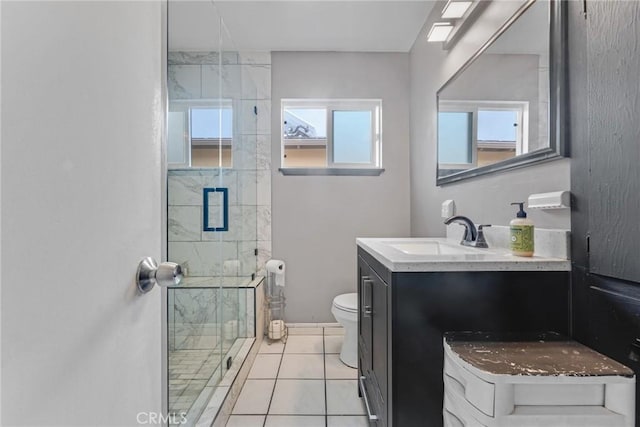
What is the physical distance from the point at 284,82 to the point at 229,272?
1708 mm

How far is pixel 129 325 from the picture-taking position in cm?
59

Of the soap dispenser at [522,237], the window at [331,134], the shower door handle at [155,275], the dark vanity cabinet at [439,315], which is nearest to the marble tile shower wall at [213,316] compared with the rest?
the shower door handle at [155,275]

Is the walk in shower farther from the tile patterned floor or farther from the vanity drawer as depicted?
the vanity drawer

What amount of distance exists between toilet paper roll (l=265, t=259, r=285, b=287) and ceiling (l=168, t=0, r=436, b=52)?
161 cm

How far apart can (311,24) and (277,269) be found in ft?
6.38

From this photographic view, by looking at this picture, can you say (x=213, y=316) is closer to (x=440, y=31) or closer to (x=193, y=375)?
(x=193, y=375)

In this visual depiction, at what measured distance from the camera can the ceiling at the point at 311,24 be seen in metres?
2.00

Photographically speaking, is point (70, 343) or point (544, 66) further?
point (544, 66)

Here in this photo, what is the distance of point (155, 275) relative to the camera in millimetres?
637

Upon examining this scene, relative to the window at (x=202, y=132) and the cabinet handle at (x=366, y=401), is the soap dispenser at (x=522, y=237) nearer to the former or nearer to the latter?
the cabinet handle at (x=366, y=401)

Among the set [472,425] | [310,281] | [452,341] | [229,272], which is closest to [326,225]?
[310,281]

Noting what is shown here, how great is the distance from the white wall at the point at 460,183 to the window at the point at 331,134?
0.38 m

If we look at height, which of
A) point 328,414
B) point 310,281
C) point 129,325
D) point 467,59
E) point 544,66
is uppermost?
point 467,59

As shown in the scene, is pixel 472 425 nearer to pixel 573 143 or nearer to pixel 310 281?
pixel 573 143
